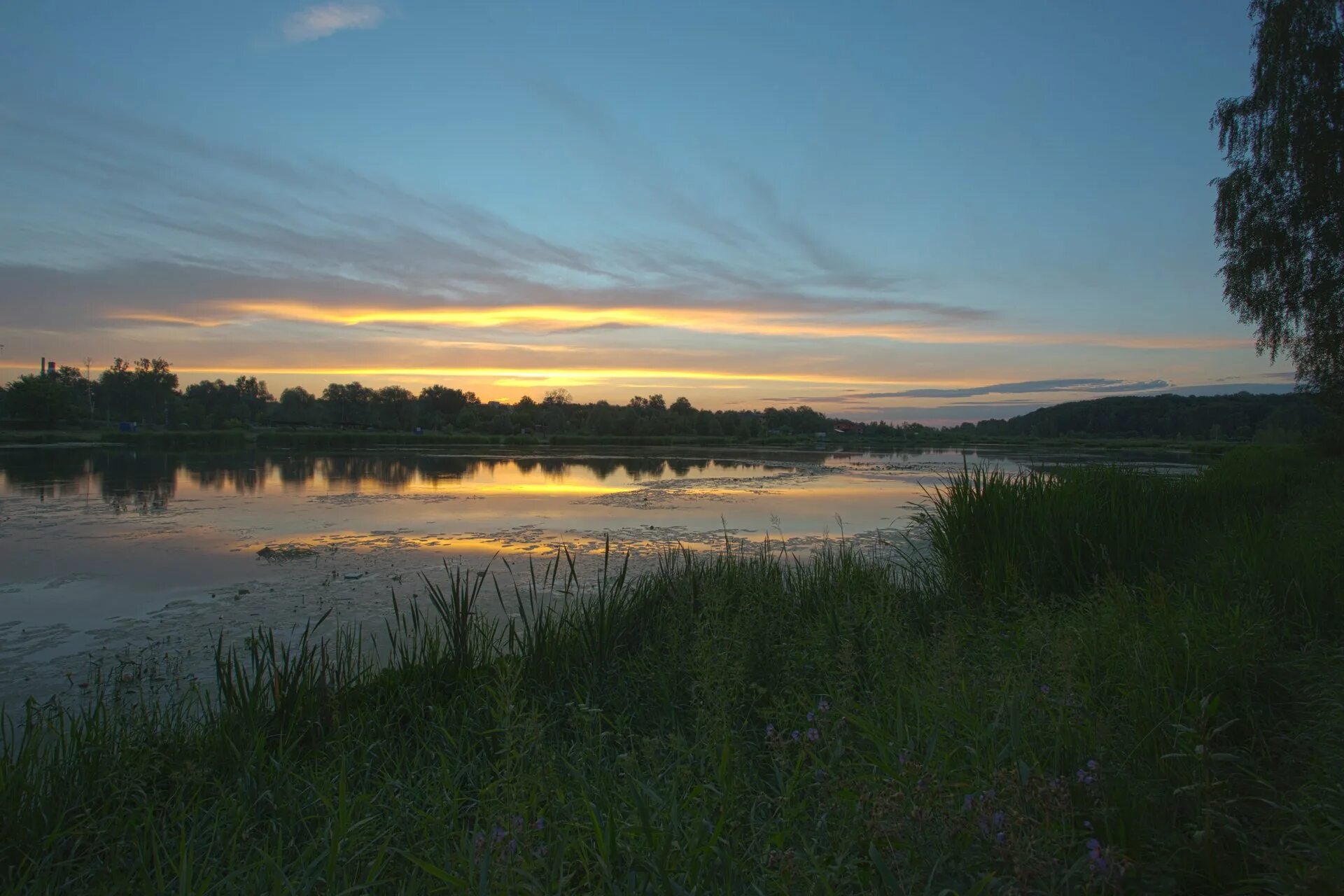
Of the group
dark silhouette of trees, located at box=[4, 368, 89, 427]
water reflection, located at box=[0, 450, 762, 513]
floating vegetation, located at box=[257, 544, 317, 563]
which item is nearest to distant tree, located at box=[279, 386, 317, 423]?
dark silhouette of trees, located at box=[4, 368, 89, 427]

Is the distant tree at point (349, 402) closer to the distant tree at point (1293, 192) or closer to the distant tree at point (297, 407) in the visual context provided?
the distant tree at point (297, 407)

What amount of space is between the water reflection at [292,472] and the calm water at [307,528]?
184 mm

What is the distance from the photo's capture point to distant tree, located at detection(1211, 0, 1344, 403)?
44.5ft

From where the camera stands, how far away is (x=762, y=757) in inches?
127

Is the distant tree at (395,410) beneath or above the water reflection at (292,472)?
above

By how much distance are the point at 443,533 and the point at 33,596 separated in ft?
17.4

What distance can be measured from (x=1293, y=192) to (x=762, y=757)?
17787 mm

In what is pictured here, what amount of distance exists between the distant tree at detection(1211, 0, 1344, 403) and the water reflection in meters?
16.3

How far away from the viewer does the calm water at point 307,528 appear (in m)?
7.03

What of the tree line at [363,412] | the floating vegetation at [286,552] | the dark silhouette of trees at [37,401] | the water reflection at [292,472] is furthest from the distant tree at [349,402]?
the floating vegetation at [286,552]

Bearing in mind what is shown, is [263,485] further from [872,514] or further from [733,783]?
[733,783]

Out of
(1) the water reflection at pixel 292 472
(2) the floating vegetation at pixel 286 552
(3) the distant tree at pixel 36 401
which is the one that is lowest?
(2) the floating vegetation at pixel 286 552

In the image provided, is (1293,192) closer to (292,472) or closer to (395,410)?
(292,472)

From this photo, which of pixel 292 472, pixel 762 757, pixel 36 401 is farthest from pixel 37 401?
pixel 762 757
